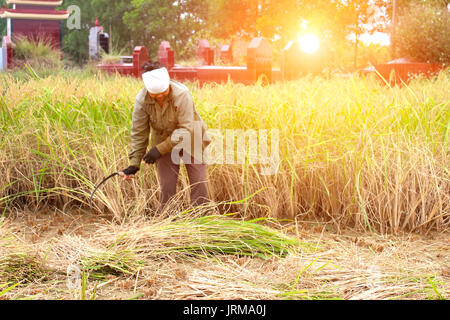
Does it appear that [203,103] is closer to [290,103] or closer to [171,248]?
[290,103]

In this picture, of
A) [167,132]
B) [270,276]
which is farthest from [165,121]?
[270,276]

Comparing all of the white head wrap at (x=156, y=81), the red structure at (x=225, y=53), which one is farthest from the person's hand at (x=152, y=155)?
the red structure at (x=225, y=53)

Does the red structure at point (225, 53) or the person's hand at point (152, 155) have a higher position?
the red structure at point (225, 53)

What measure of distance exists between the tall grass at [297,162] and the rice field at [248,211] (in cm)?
2

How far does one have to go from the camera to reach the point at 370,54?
26797mm

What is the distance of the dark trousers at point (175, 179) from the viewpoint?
12.7 ft

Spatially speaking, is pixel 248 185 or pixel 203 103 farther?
pixel 203 103

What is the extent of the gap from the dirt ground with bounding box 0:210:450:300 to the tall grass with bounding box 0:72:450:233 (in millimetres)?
486

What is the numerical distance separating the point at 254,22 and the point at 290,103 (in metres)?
22.4

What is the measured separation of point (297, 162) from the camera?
12.8 feet

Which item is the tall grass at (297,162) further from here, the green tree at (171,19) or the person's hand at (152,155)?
the green tree at (171,19)

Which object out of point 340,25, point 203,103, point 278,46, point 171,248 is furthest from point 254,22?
point 171,248

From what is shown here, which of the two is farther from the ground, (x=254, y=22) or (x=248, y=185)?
(x=254, y=22)

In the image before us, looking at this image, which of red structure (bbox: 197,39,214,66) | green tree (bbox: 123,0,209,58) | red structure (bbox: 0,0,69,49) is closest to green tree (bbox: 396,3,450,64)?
red structure (bbox: 197,39,214,66)
